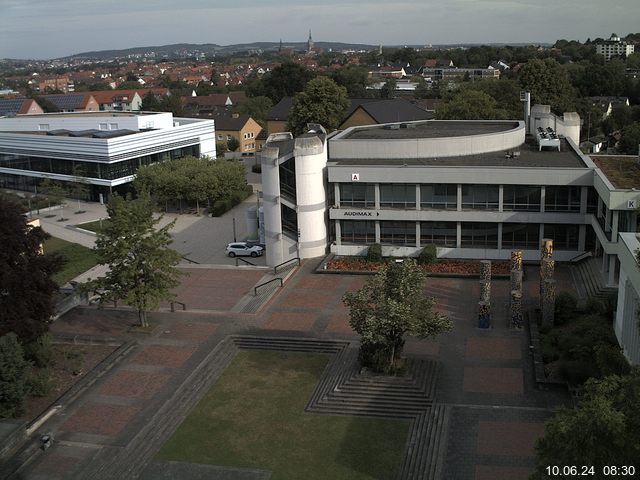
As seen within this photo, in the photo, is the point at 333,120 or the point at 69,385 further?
the point at 333,120

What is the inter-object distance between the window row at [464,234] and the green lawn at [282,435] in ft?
52.8

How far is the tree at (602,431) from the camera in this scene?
43.4 ft

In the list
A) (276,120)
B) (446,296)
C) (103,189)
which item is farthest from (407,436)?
(276,120)

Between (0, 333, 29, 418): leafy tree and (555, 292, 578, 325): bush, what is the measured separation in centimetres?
2266

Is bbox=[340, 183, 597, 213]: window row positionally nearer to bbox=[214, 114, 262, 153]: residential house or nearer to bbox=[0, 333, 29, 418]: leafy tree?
bbox=[0, 333, 29, 418]: leafy tree

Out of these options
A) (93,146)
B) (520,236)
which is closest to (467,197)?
(520,236)

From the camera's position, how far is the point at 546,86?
3209 inches

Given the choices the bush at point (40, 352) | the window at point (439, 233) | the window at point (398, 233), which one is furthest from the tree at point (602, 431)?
the window at point (398, 233)

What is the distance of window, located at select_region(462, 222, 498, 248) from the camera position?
1640 inches

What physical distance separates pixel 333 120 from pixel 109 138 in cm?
2398

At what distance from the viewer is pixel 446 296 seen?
36500 mm

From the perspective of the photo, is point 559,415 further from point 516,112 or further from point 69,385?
point 516,112

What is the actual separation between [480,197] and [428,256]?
4584 mm

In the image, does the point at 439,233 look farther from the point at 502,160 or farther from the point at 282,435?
the point at 282,435
